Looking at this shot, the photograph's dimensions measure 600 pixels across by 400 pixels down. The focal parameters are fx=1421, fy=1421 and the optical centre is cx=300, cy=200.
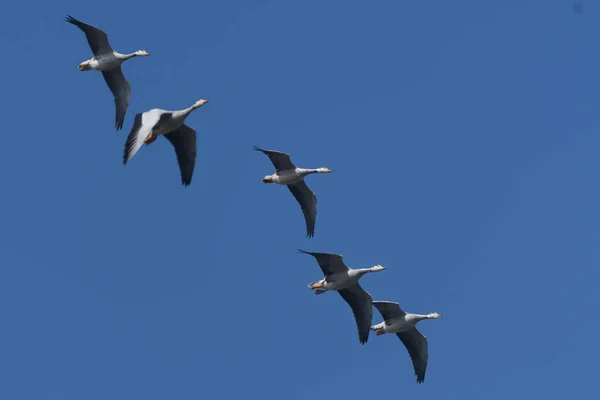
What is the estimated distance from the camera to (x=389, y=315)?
6309 cm

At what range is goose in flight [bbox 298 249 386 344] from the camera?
61781 millimetres

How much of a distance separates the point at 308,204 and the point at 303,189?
2.71 feet

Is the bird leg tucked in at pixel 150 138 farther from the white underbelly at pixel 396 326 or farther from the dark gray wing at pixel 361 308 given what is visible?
the white underbelly at pixel 396 326

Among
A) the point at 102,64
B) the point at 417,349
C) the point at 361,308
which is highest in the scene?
the point at 102,64

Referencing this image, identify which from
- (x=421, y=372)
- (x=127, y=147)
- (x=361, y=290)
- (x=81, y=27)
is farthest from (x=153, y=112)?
(x=421, y=372)

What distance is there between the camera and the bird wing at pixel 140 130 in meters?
55.1

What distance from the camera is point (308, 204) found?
66.4m

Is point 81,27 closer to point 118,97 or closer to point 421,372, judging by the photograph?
point 118,97

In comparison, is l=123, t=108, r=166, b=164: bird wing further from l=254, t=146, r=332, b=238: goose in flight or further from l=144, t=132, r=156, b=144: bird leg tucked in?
l=254, t=146, r=332, b=238: goose in flight

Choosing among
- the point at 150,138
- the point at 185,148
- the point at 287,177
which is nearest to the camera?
the point at 150,138

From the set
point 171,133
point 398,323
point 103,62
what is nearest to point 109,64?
point 103,62

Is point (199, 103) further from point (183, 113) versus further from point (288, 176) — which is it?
point (288, 176)

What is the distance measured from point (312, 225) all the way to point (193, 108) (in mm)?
9904

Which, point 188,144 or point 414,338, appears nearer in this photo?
point 188,144
